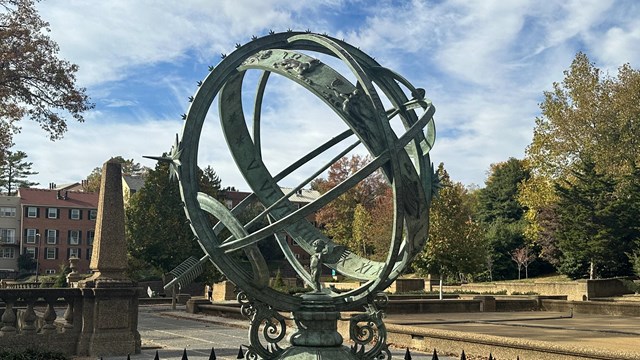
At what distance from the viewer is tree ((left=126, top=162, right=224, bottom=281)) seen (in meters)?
42.5

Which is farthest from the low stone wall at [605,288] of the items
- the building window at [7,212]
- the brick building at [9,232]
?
the building window at [7,212]

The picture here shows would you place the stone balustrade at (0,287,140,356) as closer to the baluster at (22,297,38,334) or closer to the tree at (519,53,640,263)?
the baluster at (22,297,38,334)

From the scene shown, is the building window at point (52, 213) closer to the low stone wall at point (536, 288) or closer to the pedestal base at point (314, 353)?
the low stone wall at point (536, 288)

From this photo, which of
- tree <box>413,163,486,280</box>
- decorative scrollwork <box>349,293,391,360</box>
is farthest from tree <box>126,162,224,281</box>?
decorative scrollwork <box>349,293,391,360</box>

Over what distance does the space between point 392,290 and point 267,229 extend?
38512 mm

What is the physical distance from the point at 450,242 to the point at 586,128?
1596cm

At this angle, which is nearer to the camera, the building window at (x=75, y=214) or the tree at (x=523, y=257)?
the tree at (x=523, y=257)

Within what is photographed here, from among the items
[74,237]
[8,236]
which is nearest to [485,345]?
[74,237]

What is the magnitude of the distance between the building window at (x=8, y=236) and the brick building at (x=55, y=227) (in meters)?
1.89

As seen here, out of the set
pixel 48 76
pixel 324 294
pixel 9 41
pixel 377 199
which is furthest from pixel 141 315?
pixel 377 199

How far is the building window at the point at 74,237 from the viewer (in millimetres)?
80875

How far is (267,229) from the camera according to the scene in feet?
27.1

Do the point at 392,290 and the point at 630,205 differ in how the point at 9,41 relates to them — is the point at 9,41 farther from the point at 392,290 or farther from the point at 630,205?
the point at 630,205

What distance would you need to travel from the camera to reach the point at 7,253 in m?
80.1
